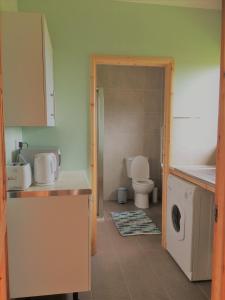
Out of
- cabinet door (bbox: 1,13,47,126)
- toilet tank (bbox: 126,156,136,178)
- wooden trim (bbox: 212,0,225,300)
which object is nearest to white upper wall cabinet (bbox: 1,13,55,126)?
cabinet door (bbox: 1,13,47,126)

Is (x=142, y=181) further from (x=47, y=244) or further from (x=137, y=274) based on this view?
(x=47, y=244)

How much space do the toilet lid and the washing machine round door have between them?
6.20ft

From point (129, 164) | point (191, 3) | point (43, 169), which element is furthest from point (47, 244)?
point (129, 164)

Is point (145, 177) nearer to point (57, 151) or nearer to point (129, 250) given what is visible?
point (129, 250)

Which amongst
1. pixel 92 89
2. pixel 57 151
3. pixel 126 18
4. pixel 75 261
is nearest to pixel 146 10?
pixel 126 18

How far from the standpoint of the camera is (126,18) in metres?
2.79

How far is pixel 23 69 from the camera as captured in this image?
1.98m

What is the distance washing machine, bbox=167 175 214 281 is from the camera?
2.36 meters

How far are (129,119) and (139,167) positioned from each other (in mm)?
876

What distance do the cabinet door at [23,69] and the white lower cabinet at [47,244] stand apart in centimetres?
63

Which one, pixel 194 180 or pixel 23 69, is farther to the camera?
pixel 194 180

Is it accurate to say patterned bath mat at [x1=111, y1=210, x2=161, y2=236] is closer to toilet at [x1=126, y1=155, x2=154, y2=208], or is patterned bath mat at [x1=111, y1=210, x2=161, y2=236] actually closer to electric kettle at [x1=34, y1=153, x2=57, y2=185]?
toilet at [x1=126, y1=155, x2=154, y2=208]

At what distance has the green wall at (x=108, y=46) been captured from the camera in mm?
2715

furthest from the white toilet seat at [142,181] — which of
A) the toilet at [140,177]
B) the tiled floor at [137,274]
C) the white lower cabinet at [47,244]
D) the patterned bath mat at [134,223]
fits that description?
the white lower cabinet at [47,244]
